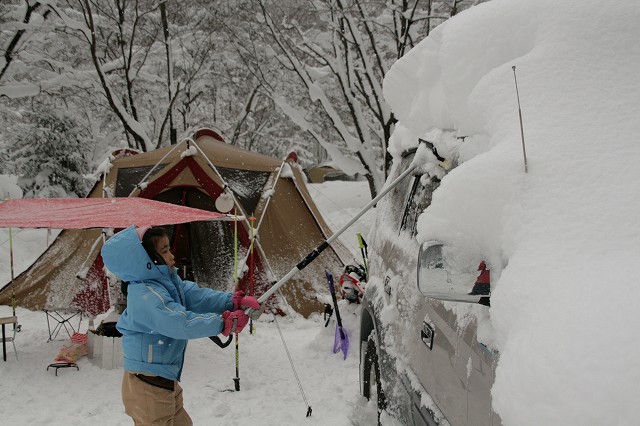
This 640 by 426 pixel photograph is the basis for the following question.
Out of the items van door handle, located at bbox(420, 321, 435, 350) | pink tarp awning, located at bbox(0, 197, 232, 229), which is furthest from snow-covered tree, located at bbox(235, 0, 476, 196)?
van door handle, located at bbox(420, 321, 435, 350)

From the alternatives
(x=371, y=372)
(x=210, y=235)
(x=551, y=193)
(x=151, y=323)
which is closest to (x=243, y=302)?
(x=151, y=323)

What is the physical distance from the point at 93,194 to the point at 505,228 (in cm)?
739

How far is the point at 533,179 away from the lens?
5.83 ft

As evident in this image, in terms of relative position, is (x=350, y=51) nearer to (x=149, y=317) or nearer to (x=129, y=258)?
(x=129, y=258)

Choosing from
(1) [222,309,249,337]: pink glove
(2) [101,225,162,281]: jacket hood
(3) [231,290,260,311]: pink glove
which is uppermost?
(2) [101,225,162,281]: jacket hood

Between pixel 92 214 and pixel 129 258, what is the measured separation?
2579mm

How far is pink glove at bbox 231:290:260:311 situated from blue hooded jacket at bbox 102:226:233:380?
0.96 ft

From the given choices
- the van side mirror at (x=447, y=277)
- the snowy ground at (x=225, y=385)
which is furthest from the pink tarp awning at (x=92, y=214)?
the van side mirror at (x=447, y=277)

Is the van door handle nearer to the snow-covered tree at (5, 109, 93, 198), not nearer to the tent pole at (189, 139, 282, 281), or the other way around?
the tent pole at (189, 139, 282, 281)

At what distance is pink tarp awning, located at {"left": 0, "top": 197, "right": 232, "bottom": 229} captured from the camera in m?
4.77

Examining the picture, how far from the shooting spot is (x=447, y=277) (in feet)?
5.93

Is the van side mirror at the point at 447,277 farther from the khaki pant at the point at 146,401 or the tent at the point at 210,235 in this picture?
the tent at the point at 210,235

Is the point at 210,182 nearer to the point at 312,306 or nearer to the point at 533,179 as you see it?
the point at 312,306

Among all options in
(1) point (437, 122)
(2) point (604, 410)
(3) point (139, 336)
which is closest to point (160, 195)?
(3) point (139, 336)
